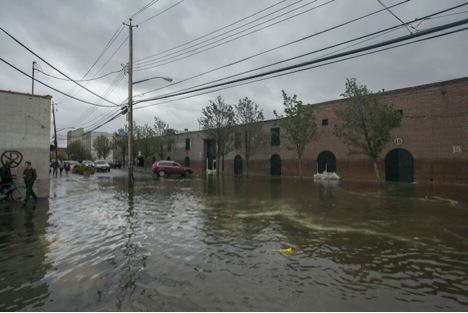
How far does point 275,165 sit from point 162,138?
23.5m

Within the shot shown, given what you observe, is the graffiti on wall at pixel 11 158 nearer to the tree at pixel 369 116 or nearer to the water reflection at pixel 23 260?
the water reflection at pixel 23 260

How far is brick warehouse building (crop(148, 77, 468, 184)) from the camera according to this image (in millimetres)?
23516

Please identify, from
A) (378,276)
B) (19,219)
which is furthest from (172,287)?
(19,219)

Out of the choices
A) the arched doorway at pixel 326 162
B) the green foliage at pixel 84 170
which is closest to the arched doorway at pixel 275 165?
the arched doorway at pixel 326 162

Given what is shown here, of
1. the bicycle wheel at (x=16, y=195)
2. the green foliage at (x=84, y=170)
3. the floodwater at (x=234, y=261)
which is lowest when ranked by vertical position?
the floodwater at (x=234, y=261)

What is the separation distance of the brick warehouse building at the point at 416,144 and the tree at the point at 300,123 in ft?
5.22

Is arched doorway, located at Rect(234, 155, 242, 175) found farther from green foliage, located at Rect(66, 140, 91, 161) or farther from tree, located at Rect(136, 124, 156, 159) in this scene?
green foliage, located at Rect(66, 140, 91, 161)

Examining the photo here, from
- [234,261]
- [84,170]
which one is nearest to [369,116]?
[234,261]

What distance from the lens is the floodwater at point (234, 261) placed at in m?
4.20

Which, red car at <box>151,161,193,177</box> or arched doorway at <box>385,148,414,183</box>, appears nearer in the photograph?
arched doorway at <box>385,148,414,183</box>

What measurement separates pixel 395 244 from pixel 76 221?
8.71 metres

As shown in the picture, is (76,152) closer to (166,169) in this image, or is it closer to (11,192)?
(166,169)

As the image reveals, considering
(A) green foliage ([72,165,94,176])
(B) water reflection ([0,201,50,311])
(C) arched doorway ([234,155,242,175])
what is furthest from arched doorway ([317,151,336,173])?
(B) water reflection ([0,201,50,311])

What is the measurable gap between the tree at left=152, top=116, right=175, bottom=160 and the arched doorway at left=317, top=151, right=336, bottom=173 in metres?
28.5
